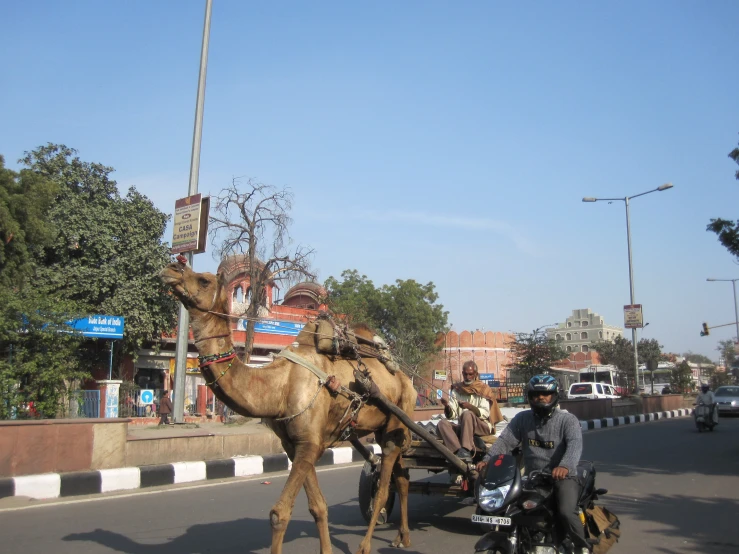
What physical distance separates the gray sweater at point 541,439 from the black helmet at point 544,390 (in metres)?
0.11

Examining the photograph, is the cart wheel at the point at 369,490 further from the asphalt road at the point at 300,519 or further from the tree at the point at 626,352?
the tree at the point at 626,352

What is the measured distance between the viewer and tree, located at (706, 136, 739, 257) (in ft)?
52.0

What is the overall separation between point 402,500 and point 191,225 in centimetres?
836

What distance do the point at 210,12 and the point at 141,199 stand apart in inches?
445

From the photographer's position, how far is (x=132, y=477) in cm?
1108

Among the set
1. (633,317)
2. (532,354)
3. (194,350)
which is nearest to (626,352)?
(532,354)

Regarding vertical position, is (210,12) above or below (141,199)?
above

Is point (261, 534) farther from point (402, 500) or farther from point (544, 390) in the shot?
point (544, 390)

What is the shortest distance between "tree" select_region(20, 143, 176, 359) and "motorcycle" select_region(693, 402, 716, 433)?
747 inches

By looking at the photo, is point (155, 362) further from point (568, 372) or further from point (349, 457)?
point (568, 372)

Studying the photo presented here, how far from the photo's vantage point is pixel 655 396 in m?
35.4

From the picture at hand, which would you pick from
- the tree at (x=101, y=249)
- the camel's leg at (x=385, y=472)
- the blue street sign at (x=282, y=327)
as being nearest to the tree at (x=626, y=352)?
the blue street sign at (x=282, y=327)

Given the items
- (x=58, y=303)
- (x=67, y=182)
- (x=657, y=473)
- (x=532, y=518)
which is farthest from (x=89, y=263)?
(x=532, y=518)

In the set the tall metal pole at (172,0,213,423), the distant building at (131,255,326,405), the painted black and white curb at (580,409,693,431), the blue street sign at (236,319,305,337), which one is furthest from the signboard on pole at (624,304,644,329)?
the tall metal pole at (172,0,213,423)
